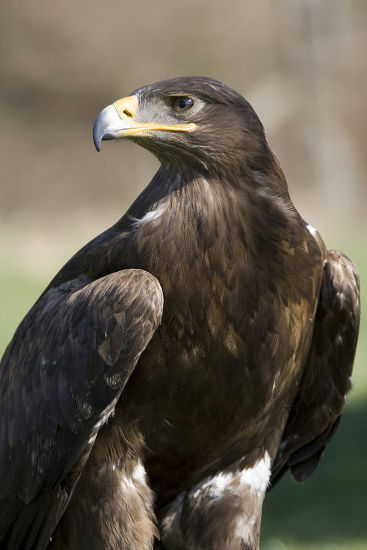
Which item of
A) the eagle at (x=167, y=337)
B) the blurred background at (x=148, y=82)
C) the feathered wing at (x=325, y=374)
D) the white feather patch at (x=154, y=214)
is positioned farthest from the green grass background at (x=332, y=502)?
the blurred background at (x=148, y=82)

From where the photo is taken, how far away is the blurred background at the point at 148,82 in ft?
60.2

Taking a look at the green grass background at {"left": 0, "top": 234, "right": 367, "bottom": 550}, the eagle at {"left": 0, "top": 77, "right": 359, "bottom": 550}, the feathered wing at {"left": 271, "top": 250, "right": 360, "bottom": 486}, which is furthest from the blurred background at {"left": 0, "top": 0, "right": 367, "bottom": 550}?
the eagle at {"left": 0, "top": 77, "right": 359, "bottom": 550}

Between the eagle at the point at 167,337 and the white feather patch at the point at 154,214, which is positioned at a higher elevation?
the white feather patch at the point at 154,214

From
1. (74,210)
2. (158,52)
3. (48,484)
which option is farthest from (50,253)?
(48,484)

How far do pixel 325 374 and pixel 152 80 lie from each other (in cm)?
1518

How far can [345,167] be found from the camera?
19219 millimetres

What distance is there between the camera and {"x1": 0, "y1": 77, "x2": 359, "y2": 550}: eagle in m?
4.21

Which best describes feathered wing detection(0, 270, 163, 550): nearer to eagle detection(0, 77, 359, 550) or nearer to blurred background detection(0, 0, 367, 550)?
eagle detection(0, 77, 359, 550)

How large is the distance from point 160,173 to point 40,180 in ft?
47.5

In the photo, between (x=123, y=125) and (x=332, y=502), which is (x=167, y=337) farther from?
(x=332, y=502)

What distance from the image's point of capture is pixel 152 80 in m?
19.6

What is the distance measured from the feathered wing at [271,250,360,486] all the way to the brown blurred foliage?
12866 mm

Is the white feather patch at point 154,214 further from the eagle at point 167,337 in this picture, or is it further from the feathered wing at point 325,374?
the feathered wing at point 325,374

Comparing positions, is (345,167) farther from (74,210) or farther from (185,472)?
(185,472)
